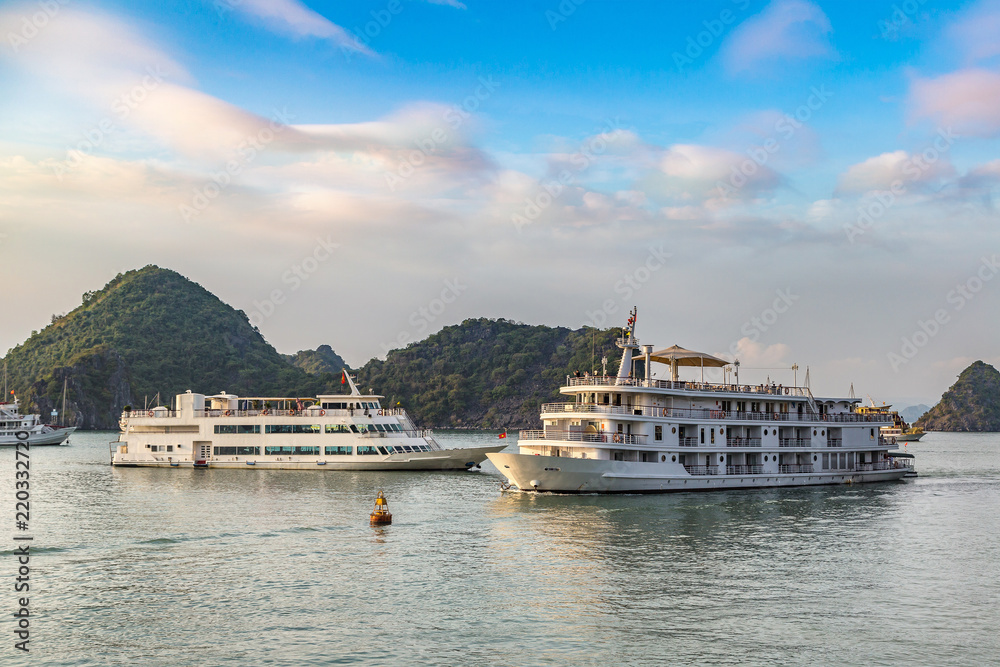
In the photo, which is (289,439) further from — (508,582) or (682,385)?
(508,582)

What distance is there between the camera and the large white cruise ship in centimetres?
5097

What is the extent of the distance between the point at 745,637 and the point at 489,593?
Result: 8.62 metres

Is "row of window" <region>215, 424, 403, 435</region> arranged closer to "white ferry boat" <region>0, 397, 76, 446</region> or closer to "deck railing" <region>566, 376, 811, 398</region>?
"deck railing" <region>566, 376, 811, 398</region>

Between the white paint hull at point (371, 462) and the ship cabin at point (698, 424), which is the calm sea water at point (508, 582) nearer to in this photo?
the ship cabin at point (698, 424)

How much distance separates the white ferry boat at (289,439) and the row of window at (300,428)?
3.5 inches

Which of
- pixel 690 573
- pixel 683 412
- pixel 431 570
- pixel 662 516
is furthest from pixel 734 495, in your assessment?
pixel 431 570

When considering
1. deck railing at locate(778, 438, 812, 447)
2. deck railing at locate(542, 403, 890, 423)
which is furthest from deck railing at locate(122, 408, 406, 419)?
deck railing at locate(778, 438, 812, 447)

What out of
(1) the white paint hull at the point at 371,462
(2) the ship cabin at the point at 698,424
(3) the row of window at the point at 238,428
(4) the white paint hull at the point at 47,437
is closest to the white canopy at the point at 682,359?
(2) the ship cabin at the point at 698,424

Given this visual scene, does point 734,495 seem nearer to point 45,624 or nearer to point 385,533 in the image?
point 385,533

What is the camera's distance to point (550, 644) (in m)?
23.0

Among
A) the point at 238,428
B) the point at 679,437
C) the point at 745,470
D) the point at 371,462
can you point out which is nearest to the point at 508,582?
the point at 679,437

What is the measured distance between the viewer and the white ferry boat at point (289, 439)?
73.5 metres

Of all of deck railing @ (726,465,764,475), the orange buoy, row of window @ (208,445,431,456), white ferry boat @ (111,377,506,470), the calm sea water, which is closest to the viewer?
the calm sea water

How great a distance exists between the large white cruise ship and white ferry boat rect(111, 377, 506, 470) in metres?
21.6
